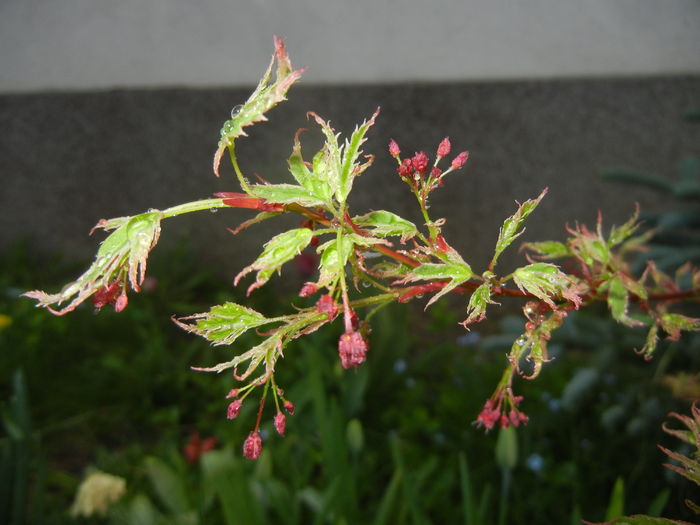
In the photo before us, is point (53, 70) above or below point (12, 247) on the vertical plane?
above

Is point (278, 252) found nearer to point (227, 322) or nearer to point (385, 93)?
point (227, 322)

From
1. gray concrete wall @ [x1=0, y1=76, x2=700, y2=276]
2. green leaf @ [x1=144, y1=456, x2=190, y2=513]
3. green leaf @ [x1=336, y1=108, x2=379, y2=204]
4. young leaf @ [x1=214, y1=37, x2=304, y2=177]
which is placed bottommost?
green leaf @ [x1=144, y1=456, x2=190, y2=513]

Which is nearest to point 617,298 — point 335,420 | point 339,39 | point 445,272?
point 445,272

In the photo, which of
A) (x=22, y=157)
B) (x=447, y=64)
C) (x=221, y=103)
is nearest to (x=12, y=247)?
(x=22, y=157)

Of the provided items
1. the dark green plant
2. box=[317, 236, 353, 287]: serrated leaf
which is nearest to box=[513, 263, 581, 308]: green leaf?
the dark green plant

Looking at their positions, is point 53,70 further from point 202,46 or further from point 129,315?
point 129,315

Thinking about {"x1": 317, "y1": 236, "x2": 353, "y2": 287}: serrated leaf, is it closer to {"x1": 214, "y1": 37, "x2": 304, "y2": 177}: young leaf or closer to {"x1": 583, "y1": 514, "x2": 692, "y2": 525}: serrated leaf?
{"x1": 214, "y1": 37, "x2": 304, "y2": 177}: young leaf

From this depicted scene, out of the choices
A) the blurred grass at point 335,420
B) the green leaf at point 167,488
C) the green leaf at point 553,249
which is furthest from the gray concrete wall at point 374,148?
the green leaf at point 553,249
